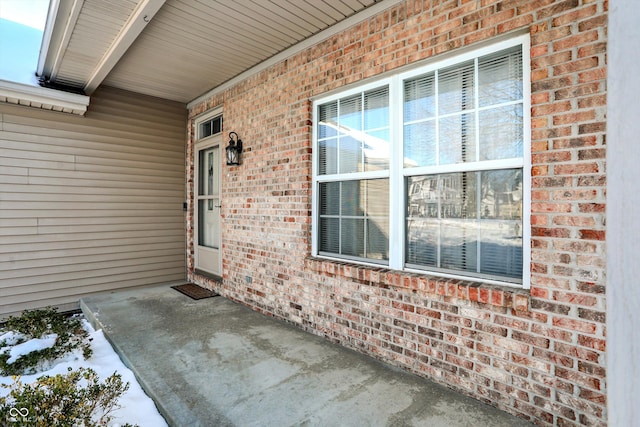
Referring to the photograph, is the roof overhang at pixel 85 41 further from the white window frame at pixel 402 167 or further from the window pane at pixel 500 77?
the window pane at pixel 500 77

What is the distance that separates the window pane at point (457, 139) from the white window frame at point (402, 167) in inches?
2.4

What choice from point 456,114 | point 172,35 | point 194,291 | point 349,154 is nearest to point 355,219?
point 349,154

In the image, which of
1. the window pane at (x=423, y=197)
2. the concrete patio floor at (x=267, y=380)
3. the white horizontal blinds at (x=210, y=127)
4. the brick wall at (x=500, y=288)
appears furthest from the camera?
the white horizontal blinds at (x=210, y=127)

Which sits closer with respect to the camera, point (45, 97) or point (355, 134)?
point (355, 134)

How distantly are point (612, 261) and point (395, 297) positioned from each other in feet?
5.88

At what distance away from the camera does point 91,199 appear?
15.2 feet

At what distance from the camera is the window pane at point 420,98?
2496 mm

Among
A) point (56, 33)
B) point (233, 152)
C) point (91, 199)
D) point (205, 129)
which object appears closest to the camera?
point (56, 33)

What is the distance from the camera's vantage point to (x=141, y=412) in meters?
2.07

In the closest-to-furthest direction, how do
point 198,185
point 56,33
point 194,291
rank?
point 56,33 < point 194,291 < point 198,185

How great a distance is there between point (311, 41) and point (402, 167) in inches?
65.3

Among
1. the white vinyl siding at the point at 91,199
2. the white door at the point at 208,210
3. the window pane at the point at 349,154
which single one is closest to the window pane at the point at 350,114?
the window pane at the point at 349,154

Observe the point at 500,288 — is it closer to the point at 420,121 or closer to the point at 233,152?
the point at 420,121

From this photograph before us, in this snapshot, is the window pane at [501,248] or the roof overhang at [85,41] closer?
the window pane at [501,248]
